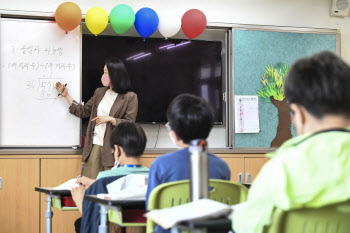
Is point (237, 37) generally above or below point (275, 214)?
above

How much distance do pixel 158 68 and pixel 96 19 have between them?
78 centimetres

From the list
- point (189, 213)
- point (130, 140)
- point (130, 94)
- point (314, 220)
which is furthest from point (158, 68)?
point (314, 220)

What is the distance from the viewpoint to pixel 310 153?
3.60 feet

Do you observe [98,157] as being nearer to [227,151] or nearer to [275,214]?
[227,151]

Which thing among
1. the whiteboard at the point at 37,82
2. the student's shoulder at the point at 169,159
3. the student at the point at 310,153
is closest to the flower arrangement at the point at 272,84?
the whiteboard at the point at 37,82

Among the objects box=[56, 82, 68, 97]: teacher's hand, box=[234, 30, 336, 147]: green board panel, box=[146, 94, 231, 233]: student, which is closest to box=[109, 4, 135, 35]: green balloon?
box=[56, 82, 68, 97]: teacher's hand

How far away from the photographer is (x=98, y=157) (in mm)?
4238

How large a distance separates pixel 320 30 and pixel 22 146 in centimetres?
303

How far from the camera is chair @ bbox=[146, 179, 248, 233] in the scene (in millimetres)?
1687

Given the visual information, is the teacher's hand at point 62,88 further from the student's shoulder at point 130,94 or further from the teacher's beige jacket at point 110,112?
the student's shoulder at point 130,94

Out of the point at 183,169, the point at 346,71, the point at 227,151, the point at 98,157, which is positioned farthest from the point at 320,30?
the point at 346,71

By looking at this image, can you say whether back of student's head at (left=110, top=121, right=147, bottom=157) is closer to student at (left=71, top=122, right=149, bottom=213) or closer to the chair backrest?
student at (left=71, top=122, right=149, bottom=213)

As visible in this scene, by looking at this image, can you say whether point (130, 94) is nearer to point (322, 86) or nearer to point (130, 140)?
point (130, 140)

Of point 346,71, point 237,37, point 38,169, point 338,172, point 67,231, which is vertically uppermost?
point 237,37
